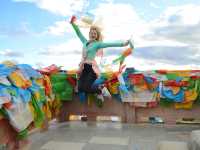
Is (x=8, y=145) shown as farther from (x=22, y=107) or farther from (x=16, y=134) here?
(x=22, y=107)

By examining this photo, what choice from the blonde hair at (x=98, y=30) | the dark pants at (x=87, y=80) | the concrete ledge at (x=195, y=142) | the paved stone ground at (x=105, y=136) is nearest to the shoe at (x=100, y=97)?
the dark pants at (x=87, y=80)

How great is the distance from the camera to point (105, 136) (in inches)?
148

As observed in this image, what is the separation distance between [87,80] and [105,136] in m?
0.92

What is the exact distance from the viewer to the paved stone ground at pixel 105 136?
329 centimetres

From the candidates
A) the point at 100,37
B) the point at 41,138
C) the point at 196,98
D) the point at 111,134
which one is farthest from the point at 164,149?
the point at 100,37

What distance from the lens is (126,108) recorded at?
4660mm

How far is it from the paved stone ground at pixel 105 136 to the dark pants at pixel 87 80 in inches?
18.2

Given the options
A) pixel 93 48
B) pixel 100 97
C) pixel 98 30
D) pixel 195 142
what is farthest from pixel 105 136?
pixel 98 30

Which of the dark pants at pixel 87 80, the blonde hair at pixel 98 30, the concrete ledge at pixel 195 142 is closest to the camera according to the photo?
the concrete ledge at pixel 195 142

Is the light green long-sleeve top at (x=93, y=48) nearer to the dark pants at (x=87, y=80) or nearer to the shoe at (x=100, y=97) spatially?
the dark pants at (x=87, y=80)

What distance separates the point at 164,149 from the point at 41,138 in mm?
1354

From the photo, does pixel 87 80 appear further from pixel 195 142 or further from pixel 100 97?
pixel 195 142

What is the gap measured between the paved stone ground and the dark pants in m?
0.46

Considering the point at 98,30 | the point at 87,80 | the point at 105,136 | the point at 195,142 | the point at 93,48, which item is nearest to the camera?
the point at 195,142
